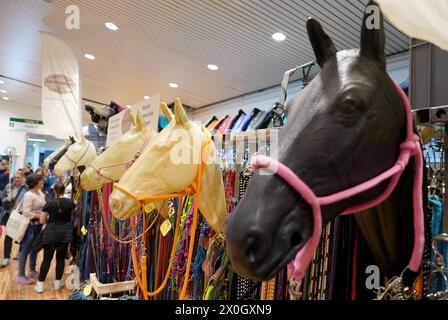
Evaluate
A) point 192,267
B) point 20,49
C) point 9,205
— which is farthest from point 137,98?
point 192,267

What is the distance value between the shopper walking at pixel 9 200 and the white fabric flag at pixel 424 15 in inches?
222

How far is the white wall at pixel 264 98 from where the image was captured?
346cm

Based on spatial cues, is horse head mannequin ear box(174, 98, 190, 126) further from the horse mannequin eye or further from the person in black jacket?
the person in black jacket

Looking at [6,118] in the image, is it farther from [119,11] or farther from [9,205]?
[119,11]

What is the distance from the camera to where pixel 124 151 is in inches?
→ 69.7

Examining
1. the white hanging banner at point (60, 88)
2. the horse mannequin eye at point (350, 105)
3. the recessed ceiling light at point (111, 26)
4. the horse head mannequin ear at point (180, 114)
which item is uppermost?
the recessed ceiling light at point (111, 26)

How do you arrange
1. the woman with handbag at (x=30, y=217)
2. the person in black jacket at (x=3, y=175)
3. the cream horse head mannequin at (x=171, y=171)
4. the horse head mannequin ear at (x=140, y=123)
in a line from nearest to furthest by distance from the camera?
1. the cream horse head mannequin at (x=171, y=171)
2. the horse head mannequin ear at (x=140, y=123)
3. the woman with handbag at (x=30, y=217)
4. the person in black jacket at (x=3, y=175)

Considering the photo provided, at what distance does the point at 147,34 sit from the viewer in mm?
3742

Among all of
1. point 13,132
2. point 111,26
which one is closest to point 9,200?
point 111,26

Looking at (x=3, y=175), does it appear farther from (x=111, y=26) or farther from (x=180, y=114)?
(x=180, y=114)

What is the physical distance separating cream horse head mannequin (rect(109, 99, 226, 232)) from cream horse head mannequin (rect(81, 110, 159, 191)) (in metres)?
0.42

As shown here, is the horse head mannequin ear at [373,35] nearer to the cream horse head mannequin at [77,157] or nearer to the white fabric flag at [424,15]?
the white fabric flag at [424,15]

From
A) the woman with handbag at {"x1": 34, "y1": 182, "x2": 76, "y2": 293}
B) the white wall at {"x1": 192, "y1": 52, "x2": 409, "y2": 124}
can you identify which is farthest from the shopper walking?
the white wall at {"x1": 192, "y1": 52, "x2": 409, "y2": 124}

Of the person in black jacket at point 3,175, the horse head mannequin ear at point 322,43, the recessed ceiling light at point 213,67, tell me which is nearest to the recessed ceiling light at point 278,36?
the recessed ceiling light at point 213,67
